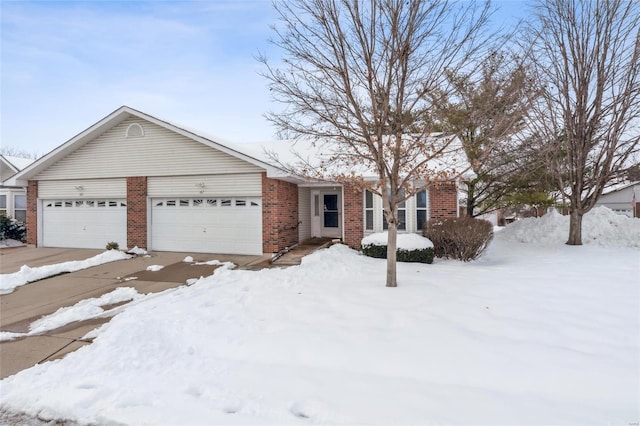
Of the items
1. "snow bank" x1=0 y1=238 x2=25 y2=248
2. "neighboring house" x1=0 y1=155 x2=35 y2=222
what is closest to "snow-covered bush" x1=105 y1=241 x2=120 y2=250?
"snow bank" x1=0 y1=238 x2=25 y2=248

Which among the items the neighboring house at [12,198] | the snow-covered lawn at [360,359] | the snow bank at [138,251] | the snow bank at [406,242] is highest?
the neighboring house at [12,198]

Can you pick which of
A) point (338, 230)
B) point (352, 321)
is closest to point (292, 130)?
point (352, 321)

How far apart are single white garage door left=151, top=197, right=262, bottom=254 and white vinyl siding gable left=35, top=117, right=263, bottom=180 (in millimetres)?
1215

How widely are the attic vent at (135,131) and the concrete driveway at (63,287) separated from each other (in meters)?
4.74

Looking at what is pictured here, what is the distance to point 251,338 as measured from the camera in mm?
4320

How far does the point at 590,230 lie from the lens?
11.6 meters

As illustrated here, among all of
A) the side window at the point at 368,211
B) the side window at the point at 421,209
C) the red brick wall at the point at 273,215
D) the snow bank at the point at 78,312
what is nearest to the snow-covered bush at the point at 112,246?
the red brick wall at the point at 273,215

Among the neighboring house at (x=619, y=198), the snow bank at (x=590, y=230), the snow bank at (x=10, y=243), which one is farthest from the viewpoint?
the neighboring house at (x=619, y=198)

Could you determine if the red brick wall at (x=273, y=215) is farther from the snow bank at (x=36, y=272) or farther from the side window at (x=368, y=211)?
the snow bank at (x=36, y=272)

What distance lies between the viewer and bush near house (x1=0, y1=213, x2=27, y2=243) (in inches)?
625

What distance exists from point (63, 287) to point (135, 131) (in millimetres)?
7254

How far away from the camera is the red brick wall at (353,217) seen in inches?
463

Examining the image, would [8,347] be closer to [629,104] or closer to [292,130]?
[292,130]

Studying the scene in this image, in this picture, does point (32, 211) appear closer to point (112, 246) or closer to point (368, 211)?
point (112, 246)
